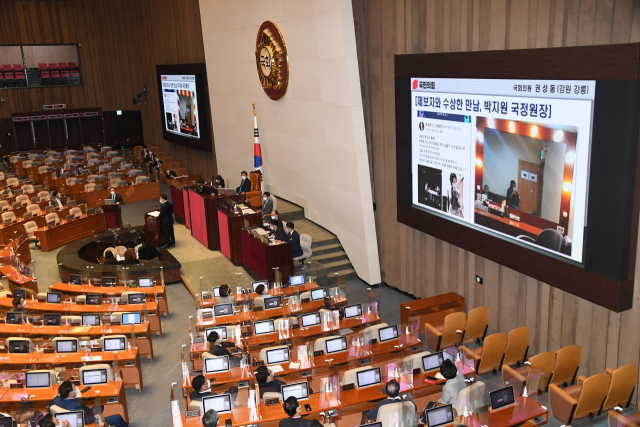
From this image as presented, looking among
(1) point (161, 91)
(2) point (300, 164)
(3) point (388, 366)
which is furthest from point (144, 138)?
(3) point (388, 366)

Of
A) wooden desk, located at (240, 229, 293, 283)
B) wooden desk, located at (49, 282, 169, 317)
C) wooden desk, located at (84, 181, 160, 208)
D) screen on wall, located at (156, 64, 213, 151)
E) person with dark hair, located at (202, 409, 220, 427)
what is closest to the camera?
person with dark hair, located at (202, 409, 220, 427)

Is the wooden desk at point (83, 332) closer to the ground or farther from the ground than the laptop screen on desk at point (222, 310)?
closer to the ground

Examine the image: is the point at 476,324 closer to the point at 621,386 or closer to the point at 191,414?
the point at 621,386

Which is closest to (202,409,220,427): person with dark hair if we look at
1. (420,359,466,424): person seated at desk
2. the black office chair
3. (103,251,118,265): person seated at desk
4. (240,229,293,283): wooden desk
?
(420,359,466,424): person seated at desk

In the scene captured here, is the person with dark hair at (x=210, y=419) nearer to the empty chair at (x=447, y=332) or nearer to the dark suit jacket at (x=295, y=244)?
the empty chair at (x=447, y=332)

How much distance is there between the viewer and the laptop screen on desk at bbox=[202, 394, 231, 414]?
6551mm

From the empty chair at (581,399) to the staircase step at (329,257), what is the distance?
636 cm

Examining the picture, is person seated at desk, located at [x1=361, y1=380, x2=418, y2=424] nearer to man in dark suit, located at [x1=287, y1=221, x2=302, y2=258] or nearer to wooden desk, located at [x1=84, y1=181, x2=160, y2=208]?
man in dark suit, located at [x1=287, y1=221, x2=302, y2=258]

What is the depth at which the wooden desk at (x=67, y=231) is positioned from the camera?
14766 mm

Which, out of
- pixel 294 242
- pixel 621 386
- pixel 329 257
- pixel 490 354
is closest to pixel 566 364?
pixel 621 386

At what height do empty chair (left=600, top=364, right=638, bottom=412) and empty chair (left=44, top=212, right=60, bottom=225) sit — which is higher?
empty chair (left=44, top=212, right=60, bottom=225)

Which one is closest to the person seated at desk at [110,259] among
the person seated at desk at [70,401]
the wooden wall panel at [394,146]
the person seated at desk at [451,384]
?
the wooden wall panel at [394,146]

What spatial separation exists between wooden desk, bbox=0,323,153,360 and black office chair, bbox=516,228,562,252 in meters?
6.12

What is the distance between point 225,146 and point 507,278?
11.5 metres
